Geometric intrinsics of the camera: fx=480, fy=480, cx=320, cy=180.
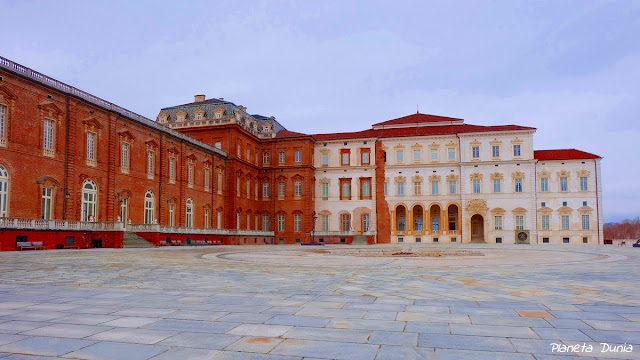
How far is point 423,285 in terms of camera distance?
372 inches

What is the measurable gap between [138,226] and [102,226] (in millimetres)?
5295

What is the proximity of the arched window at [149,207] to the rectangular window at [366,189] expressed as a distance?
1043 inches

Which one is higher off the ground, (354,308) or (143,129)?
(143,129)

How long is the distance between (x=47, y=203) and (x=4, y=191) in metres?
2.87

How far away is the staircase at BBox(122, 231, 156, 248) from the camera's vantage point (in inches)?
1224

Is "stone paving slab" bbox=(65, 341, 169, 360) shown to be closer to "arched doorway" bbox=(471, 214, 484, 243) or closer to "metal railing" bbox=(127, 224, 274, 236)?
"metal railing" bbox=(127, 224, 274, 236)

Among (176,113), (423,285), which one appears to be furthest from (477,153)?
(423,285)

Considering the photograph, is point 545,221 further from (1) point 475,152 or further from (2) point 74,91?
(2) point 74,91

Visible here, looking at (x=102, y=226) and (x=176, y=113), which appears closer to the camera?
(x=102, y=226)

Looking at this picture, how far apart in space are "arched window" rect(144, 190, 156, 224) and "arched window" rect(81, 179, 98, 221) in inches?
228

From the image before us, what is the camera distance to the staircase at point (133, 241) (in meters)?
31.1

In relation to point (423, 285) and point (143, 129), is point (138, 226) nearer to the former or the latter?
point (143, 129)

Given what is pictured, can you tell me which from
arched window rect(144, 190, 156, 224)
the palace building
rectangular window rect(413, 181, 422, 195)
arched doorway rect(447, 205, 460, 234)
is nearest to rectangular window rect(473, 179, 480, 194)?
the palace building

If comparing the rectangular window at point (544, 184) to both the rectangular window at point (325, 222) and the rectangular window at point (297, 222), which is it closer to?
the rectangular window at point (325, 222)
